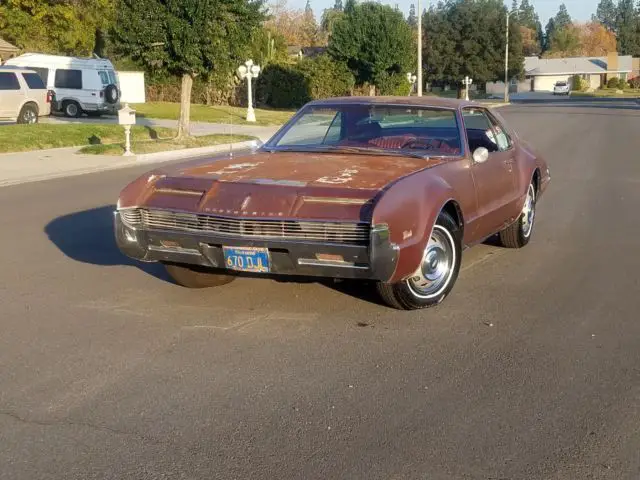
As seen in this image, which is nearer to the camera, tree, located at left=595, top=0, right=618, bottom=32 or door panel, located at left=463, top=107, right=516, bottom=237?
door panel, located at left=463, top=107, right=516, bottom=237

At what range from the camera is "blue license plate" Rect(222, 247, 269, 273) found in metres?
5.34

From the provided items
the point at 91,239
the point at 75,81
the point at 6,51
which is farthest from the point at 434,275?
the point at 6,51

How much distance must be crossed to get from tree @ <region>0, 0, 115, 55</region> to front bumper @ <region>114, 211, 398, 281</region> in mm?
39202

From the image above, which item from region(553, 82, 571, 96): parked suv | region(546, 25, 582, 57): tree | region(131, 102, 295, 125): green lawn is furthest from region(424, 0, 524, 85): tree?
region(546, 25, 582, 57): tree

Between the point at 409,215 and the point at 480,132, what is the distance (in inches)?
105

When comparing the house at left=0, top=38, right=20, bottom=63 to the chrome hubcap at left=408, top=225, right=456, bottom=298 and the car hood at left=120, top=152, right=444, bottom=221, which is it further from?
the chrome hubcap at left=408, top=225, right=456, bottom=298

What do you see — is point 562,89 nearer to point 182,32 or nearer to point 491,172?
point 182,32

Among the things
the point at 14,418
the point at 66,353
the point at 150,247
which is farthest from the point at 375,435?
the point at 150,247

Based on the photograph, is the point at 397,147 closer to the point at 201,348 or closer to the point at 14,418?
the point at 201,348

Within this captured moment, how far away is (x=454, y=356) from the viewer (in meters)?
5.03

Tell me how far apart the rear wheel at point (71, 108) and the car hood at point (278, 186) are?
26.4 m

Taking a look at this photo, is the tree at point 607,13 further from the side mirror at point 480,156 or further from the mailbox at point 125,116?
the side mirror at point 480,156

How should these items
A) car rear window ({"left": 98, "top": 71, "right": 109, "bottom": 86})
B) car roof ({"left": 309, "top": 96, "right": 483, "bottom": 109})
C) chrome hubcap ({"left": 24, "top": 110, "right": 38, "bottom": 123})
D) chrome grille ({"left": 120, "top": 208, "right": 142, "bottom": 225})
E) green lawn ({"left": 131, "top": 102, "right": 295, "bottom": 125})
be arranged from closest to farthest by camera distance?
chrome grille ({"left": 120, "top": 208, "right": 142, "bottom": 225}), car roof ({"left": 309, "top": 96, "right": 483, "bottom": 109}), chrome hubcap ({"left": 24, "top": 110, "right": 38, "bottom": 123}), car rear window ({"left": 98, "top": 71, "right": 109, "bottom": 86}), green lawn ({"left": 131, "top": 102, "right": 295, "bottom": 125})

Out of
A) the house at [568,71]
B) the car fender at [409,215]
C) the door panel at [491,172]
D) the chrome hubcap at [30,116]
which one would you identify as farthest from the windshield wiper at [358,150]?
the house at [568,71]
